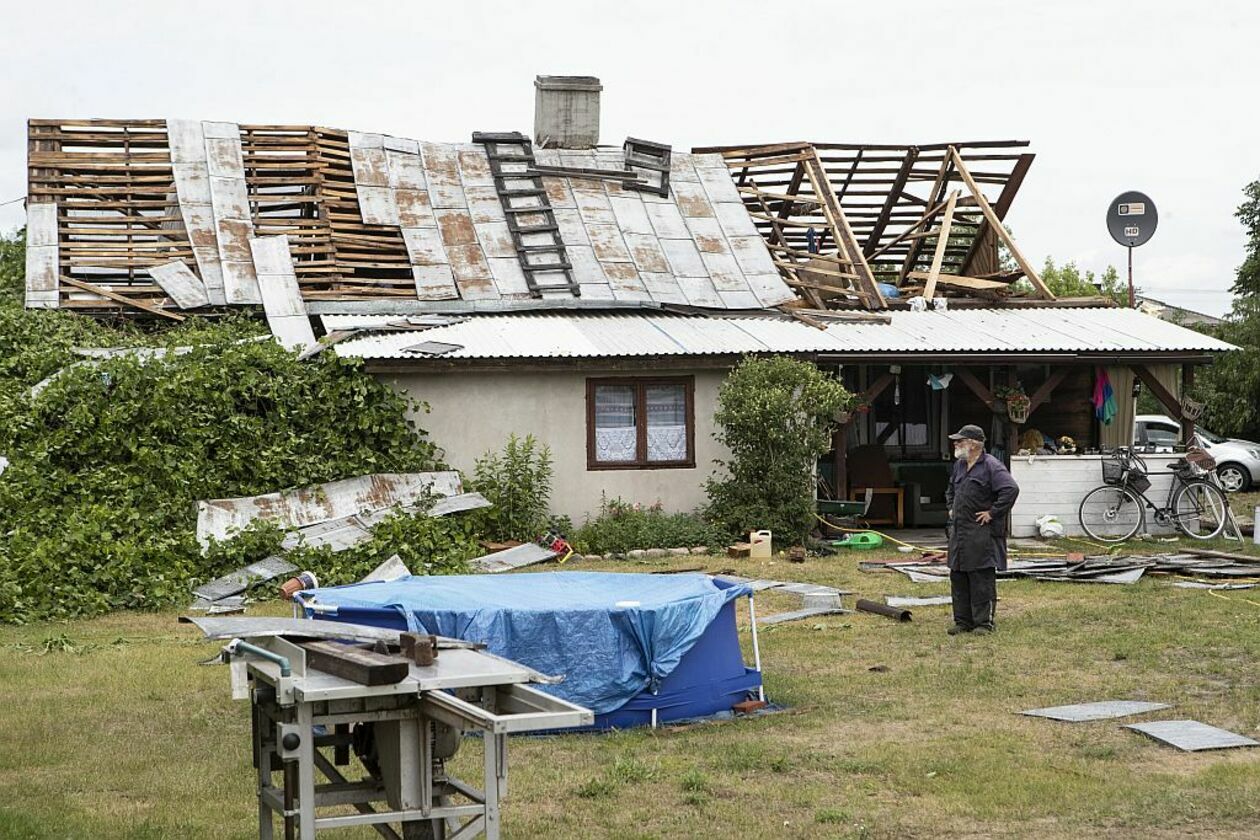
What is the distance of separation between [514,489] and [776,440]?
10.3ft

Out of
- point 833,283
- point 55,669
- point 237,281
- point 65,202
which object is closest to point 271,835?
point 55,669

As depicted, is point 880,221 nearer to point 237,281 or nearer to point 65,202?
point 237,281

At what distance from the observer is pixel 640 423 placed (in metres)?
19.0

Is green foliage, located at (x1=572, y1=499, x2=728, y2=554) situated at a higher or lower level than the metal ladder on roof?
lower

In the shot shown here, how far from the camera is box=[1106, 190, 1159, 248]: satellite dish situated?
75.5 ft

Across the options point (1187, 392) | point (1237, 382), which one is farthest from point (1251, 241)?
point (1187, 392)

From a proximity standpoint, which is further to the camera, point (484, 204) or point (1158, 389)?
point (484, 204)

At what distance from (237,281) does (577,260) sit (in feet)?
15.4

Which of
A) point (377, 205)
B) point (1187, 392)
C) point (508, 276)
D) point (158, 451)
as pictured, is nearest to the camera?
point (158, 451)

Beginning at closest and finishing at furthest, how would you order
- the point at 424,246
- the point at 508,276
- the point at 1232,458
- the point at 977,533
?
the point at 977,533 < the point at 508,276 < the point at 424,246 < the point at 1232,458

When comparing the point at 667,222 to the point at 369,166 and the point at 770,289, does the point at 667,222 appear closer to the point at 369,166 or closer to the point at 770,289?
the point at 770,289

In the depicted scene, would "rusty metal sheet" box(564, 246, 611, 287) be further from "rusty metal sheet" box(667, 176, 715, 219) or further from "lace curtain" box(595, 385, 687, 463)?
"lace curtain" box(595, 385, 687, 463)

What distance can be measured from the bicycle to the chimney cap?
33.5 ft

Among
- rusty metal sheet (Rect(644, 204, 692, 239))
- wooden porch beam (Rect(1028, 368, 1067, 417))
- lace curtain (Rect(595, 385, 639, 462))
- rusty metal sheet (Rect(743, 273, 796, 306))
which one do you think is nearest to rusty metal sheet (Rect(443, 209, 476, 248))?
rusty metal sheet (Rect(644, 204, 692, 239))
